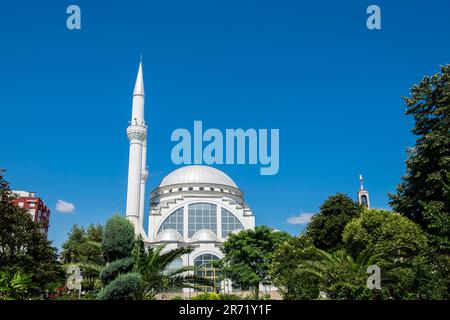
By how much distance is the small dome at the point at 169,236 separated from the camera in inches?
1672

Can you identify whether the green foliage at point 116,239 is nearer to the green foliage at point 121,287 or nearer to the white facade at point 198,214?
the green foliage at point 121,287

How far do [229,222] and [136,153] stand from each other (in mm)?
13875

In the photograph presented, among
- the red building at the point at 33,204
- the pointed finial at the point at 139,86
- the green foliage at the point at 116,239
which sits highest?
the pointed finial at the point at 139,86

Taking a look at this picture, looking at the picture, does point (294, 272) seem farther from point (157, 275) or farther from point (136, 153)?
point (136, 153)

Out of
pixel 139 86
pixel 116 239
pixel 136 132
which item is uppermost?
pixel 139 86

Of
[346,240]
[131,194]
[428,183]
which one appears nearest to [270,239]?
[346,240]

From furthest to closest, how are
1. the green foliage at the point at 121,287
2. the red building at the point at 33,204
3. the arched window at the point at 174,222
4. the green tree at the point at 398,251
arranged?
the red building at the point at 33,204, the arched window at the point at 174,222, the green tree at the point at 398,251, the green foliage at the point at 121,287

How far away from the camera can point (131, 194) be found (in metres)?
40.8

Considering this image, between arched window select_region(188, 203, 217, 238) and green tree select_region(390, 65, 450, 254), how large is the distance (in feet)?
80.8

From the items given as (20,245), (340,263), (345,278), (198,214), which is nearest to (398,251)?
(340,263)

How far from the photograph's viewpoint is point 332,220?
2617 centimetres

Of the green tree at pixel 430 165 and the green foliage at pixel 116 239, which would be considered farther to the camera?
the green tree at pixel 430 165

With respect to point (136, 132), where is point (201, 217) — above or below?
below

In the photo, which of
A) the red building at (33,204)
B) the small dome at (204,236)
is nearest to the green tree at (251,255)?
the small dome at (204,236)
